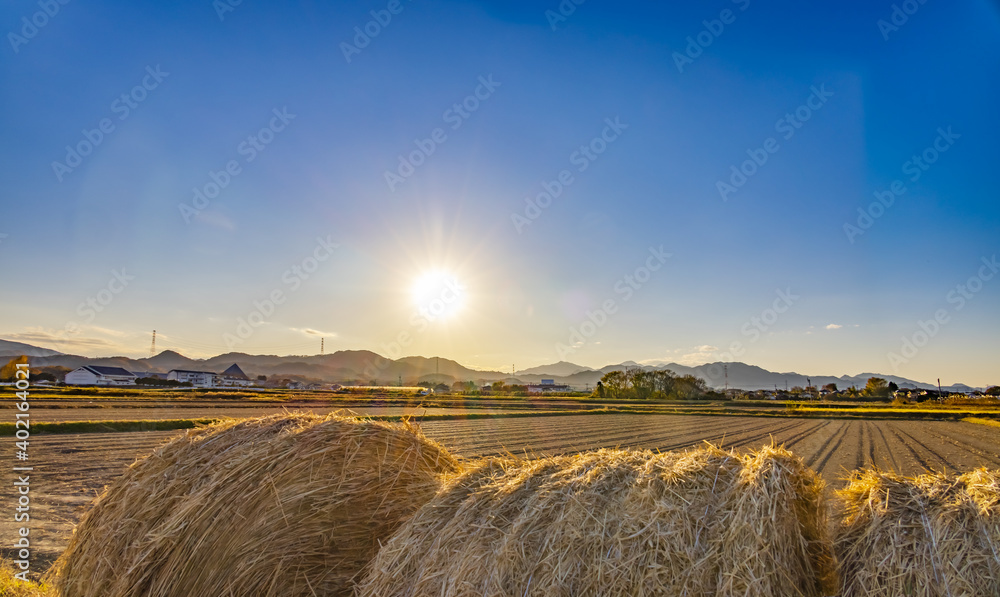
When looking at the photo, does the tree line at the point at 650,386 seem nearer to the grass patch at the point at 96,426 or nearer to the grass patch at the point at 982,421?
the grass patch at the point at 982,421

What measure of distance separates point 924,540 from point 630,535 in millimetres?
1542

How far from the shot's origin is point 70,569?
164 inches

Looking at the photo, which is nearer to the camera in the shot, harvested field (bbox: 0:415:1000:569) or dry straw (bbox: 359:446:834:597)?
dry straw (bbox: 359:446:834:597)

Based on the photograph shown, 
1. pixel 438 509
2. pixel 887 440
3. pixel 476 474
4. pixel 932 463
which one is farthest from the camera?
pixel 887 440

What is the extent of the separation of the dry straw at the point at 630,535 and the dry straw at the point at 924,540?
0.18 meters

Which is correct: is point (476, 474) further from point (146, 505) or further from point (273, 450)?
point (146, 505)

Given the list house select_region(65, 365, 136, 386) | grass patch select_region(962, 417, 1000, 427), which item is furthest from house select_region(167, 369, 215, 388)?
grass patch select_region(962, 417, 1000, 427)

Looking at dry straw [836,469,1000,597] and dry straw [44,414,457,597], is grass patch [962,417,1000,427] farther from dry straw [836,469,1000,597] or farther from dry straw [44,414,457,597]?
dry straw [44,414,457,597]

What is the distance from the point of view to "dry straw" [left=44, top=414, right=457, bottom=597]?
3.66 metres

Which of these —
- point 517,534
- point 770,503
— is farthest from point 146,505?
point 770,503

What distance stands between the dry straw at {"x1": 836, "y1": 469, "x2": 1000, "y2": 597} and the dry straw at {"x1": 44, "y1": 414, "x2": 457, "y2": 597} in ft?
9.01

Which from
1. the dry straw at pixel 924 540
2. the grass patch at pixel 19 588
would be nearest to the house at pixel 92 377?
the grass patch at pixel 19 588

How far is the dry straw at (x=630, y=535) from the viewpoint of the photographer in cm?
274

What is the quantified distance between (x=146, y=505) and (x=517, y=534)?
117 inches
